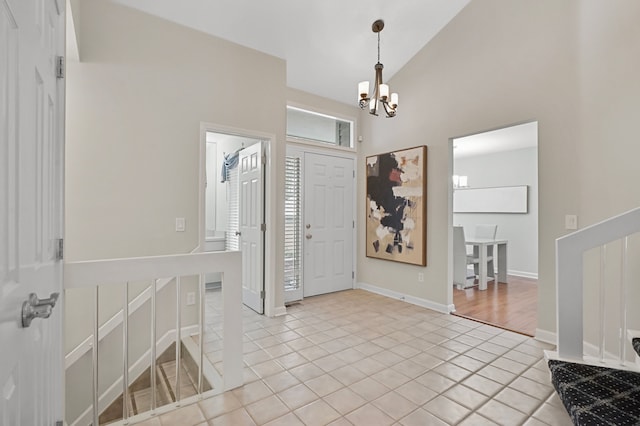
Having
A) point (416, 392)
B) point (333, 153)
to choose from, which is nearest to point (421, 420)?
point (416, 392)

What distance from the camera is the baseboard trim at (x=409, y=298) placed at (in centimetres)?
387

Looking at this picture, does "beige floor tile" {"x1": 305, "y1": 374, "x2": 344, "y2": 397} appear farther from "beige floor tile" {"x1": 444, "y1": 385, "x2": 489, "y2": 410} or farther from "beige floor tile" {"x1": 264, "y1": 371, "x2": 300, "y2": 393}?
"beige floor tile" {"x1": 444, "y1": 385, "x2": 489, "y2": 410}

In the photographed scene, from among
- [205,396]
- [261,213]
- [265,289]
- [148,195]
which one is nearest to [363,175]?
[261,213]

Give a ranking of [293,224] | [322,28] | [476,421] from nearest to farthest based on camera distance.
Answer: [476,421], [322,28], [293,224]

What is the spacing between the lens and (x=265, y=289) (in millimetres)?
3770

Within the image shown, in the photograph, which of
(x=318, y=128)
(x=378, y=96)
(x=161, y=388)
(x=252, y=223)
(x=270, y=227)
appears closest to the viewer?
(x=161, y=388)

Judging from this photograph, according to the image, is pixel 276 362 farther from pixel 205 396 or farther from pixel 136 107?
pixel 136 107

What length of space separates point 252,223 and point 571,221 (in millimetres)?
3326

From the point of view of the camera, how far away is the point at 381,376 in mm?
2344

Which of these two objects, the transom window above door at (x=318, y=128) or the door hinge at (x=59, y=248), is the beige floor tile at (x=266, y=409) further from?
the transom window above door at (x=318, y=128)

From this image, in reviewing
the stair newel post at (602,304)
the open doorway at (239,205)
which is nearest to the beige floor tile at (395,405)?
the stair newel post at (602,304)

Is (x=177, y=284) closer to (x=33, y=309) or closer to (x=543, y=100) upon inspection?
(x=33, y=309)

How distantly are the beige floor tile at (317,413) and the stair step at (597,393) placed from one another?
1.27m

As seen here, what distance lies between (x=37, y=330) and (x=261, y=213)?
9.00ft
